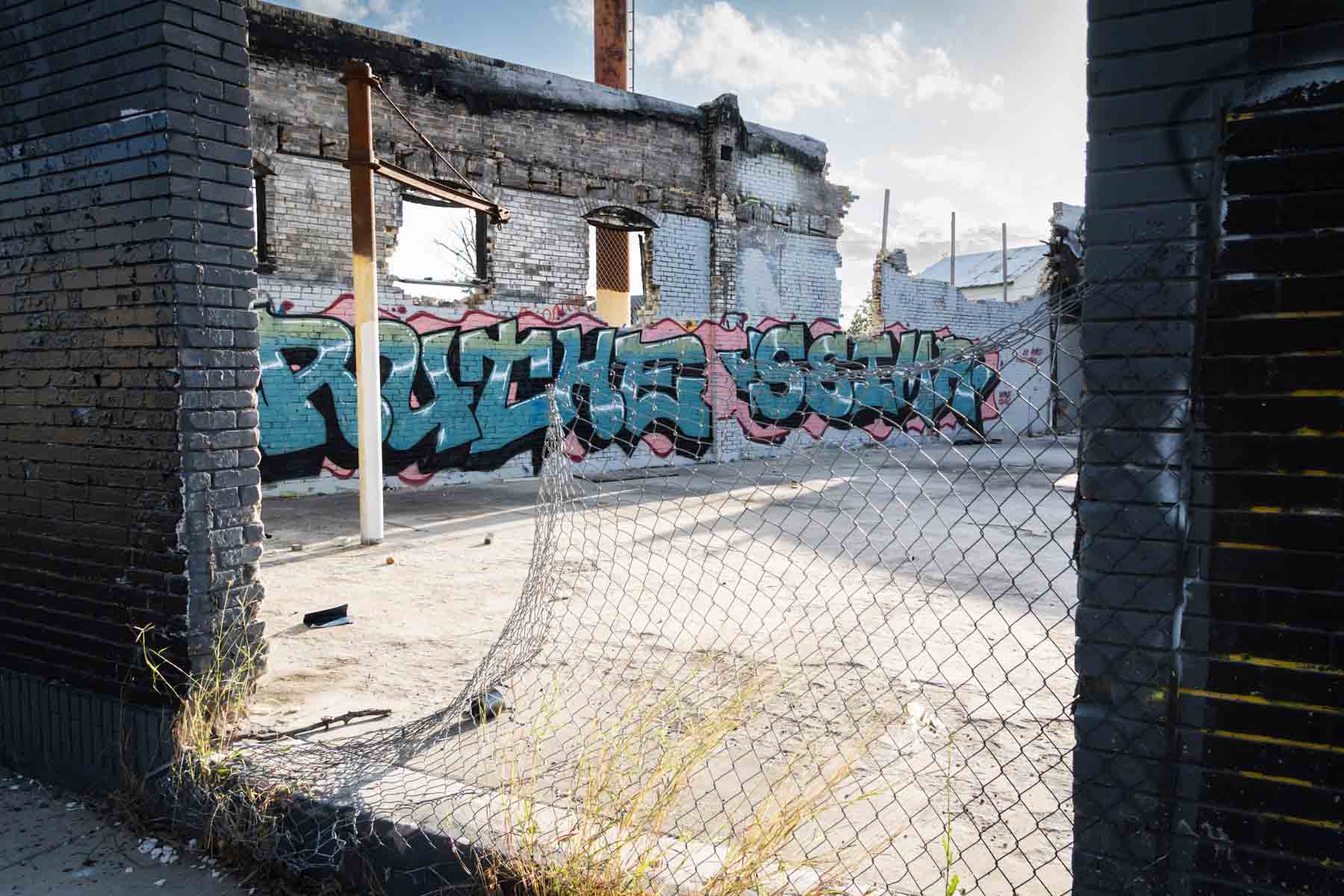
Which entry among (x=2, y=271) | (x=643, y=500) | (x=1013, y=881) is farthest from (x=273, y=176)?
(x=1013, y=881)

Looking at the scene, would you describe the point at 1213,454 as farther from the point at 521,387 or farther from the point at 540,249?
the point at 540,249

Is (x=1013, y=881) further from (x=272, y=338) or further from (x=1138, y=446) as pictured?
(x=272, y=338)

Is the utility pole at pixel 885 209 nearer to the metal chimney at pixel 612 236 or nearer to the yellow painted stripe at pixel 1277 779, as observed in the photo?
the metal chimney at pixel 612 236

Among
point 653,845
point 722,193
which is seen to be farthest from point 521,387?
point 653,845

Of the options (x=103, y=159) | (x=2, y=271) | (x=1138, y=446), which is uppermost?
(x=103, y=159)

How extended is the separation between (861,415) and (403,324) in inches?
376

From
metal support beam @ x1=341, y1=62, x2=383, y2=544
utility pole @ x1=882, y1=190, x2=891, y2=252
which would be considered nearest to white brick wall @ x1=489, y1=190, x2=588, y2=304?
metal support beam @ x1=341, y1=62, x2=383, y2=544

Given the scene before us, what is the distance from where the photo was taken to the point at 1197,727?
1.79m

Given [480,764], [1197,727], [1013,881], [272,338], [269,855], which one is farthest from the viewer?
[272,338]

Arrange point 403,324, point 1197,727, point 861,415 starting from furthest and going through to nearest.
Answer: point 861,415 < point 403,324 < point 1197,727

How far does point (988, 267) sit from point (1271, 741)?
4435 cm

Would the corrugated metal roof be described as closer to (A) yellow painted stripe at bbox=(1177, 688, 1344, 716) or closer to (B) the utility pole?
(B) the utility pole

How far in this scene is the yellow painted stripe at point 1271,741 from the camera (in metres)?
1.68

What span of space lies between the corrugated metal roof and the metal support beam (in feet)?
118
